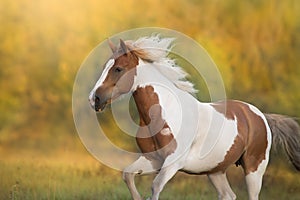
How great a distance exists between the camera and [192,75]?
557 cm

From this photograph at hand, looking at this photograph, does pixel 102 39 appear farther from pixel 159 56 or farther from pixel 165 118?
pixel 165 118

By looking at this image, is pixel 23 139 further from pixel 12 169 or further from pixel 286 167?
pixel 286 167

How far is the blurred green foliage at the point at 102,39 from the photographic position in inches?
215

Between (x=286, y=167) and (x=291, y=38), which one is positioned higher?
(x=291, y=38)

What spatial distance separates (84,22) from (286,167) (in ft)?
6.82

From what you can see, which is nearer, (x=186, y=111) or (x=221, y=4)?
(x=186, y=111)

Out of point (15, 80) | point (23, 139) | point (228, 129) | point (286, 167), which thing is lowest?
point (286, 167)

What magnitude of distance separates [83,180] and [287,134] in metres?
1.69

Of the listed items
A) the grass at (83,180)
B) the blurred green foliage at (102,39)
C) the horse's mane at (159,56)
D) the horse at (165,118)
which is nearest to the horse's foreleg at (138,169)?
the horse at (165,118)

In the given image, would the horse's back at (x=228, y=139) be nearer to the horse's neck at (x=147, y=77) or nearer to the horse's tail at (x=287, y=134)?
the horse's tail at (x=287, y=134)

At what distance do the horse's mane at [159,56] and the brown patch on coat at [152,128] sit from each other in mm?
186

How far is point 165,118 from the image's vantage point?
4.45m

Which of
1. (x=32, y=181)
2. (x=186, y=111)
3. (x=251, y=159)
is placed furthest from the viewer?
(x=32, y=181)

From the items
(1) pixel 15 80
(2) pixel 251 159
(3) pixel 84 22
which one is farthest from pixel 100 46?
(2) pixel 251 159
